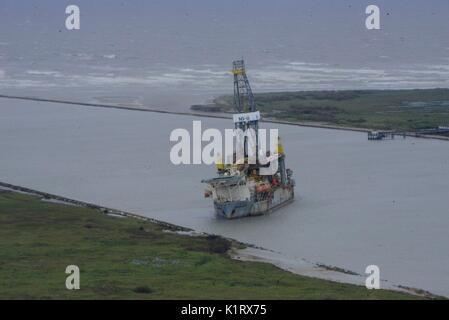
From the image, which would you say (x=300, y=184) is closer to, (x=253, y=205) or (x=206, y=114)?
(x=253, y=205)

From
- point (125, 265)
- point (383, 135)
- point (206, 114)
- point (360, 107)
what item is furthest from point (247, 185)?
Answer: point (360, 107)

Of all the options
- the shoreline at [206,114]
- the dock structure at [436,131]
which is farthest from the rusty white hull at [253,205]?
the dock structure at [436,131]

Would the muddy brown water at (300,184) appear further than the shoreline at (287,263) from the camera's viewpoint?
Yes

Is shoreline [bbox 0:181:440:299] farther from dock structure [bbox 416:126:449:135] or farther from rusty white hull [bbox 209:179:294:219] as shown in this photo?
dock structure [bbox 416:126:449:135]

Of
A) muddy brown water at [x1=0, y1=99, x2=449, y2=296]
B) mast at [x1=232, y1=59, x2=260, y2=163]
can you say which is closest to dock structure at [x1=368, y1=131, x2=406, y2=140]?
muddy brown water at [x1=0, y1=99, x2=449, y2=296]

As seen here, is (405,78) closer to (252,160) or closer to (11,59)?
(11,59)

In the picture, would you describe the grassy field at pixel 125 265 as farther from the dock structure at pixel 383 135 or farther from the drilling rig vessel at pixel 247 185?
the dock structure at pixel 383 135

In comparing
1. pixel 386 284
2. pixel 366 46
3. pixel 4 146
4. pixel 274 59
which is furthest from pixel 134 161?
pixel 366 46
